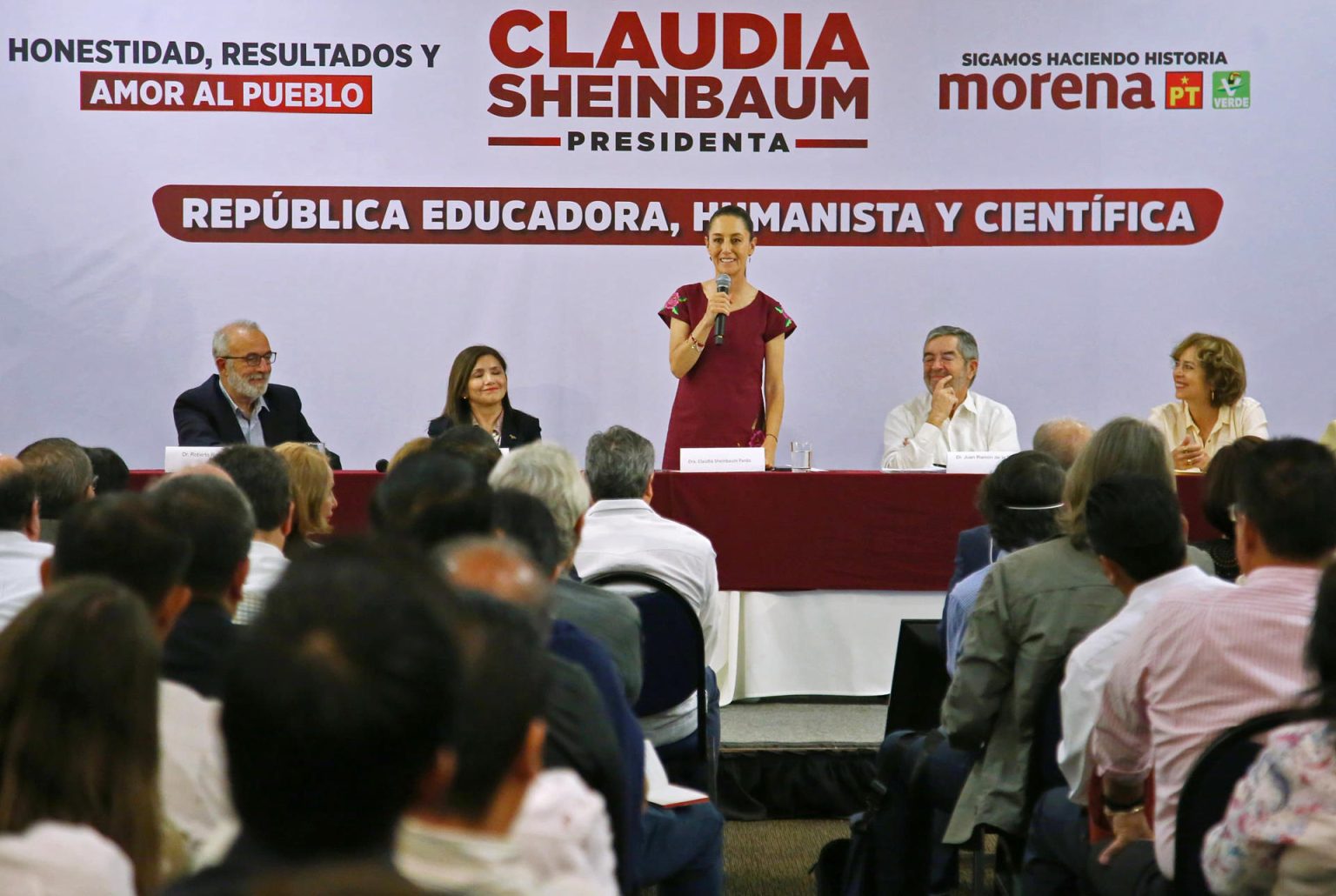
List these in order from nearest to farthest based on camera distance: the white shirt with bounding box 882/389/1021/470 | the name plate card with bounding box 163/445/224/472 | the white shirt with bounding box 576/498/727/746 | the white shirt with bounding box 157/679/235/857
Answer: the white shirt with bounding box 157/679/235/857, the white shirt with bounding box 576/498/727/746, the name plate card with bounding box 163/445/224/472, the white shirt with bounding box 882/389/1021/470

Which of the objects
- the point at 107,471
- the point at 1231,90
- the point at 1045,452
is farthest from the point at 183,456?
the point at 1231,90

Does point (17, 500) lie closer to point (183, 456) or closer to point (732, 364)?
point (183, 456)

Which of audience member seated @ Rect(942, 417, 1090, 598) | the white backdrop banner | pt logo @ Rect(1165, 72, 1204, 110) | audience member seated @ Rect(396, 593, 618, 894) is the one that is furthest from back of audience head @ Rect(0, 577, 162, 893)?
pt logo @ Rect(1165, 72, 1204, 110)

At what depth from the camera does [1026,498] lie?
2660mm

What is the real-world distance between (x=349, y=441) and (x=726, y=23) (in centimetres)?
231

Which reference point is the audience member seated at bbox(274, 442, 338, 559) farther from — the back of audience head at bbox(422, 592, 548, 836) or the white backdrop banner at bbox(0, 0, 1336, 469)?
the white backdrop banner at bbox(0, 0, 1336, 469)

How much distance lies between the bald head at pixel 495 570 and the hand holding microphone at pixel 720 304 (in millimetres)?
3711

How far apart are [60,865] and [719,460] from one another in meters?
3.26

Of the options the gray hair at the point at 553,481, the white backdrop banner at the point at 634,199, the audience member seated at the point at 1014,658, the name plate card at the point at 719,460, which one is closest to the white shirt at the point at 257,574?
the gray hair at the point at 553,481

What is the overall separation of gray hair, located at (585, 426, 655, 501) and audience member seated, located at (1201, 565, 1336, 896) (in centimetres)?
159

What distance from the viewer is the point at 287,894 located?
62cm

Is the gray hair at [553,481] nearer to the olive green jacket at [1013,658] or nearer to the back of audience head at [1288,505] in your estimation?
the olive green jacket at [1013,658]

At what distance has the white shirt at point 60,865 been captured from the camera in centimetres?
103

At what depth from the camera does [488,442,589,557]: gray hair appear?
229 cm
